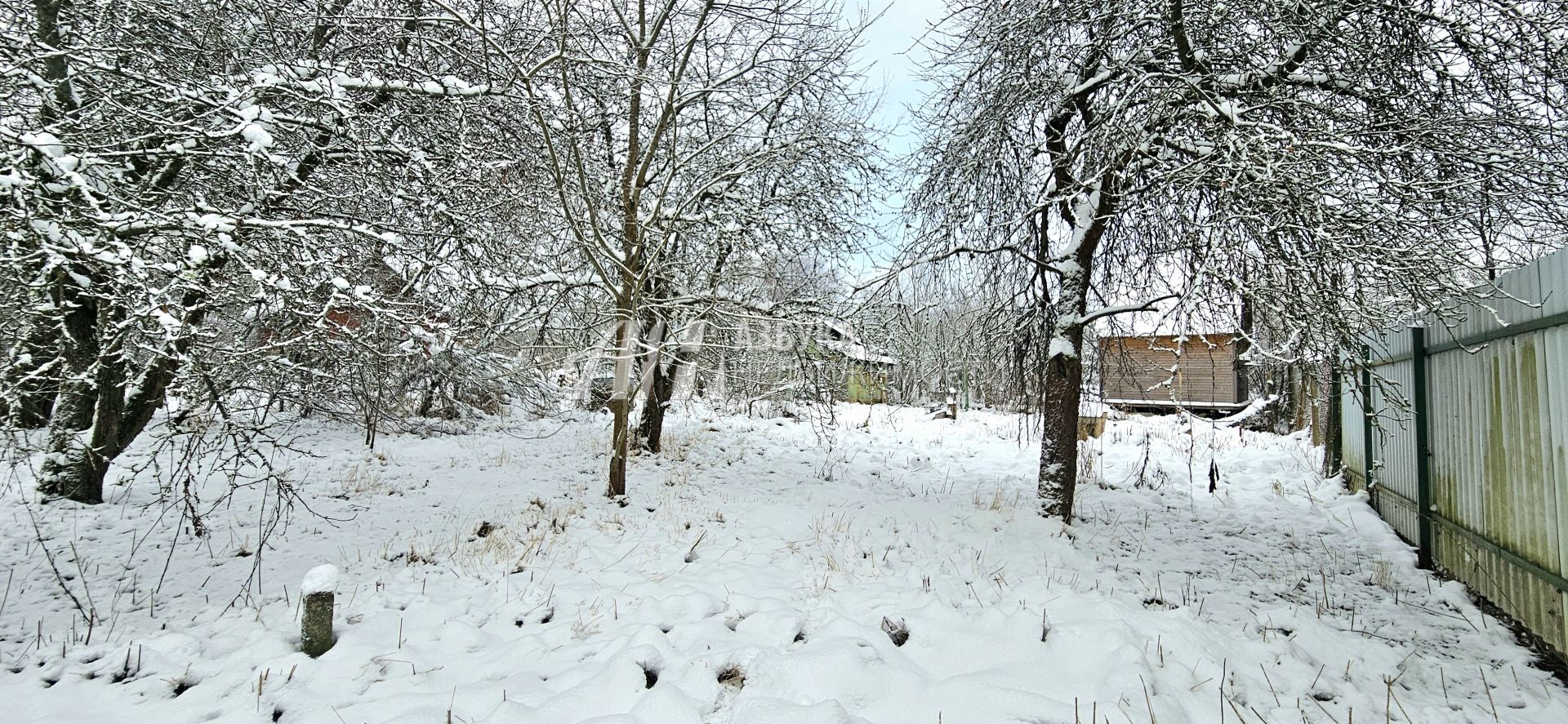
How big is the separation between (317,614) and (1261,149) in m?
5.61

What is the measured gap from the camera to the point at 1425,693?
10.2 ft

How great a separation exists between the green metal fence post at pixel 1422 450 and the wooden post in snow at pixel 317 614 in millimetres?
7219

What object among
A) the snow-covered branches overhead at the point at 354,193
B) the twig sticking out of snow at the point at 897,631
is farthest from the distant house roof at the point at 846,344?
the twig sticking out of snow at the point at 897,631

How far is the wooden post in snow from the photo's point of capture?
337 cm

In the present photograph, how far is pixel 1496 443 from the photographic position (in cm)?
385

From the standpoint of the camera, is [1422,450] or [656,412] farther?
[656,412]

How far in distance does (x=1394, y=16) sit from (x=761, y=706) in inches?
231

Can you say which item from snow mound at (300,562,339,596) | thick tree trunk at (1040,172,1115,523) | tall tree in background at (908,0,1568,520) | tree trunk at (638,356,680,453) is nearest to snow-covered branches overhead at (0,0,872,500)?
snow mound at (300,562,339,596)

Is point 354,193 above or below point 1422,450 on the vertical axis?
above

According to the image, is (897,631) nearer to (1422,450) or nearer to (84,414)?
(1422,450)

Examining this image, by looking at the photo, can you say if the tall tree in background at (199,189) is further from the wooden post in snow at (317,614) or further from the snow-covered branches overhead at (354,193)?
the wooden post in snow at (317,614)

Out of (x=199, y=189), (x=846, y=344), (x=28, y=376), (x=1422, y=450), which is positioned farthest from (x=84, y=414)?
(x=1422, y=450)

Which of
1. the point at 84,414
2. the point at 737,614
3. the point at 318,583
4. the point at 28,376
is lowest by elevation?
the point at 737,614

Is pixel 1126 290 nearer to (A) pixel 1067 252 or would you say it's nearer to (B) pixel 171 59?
(A) pixel 1067 252
